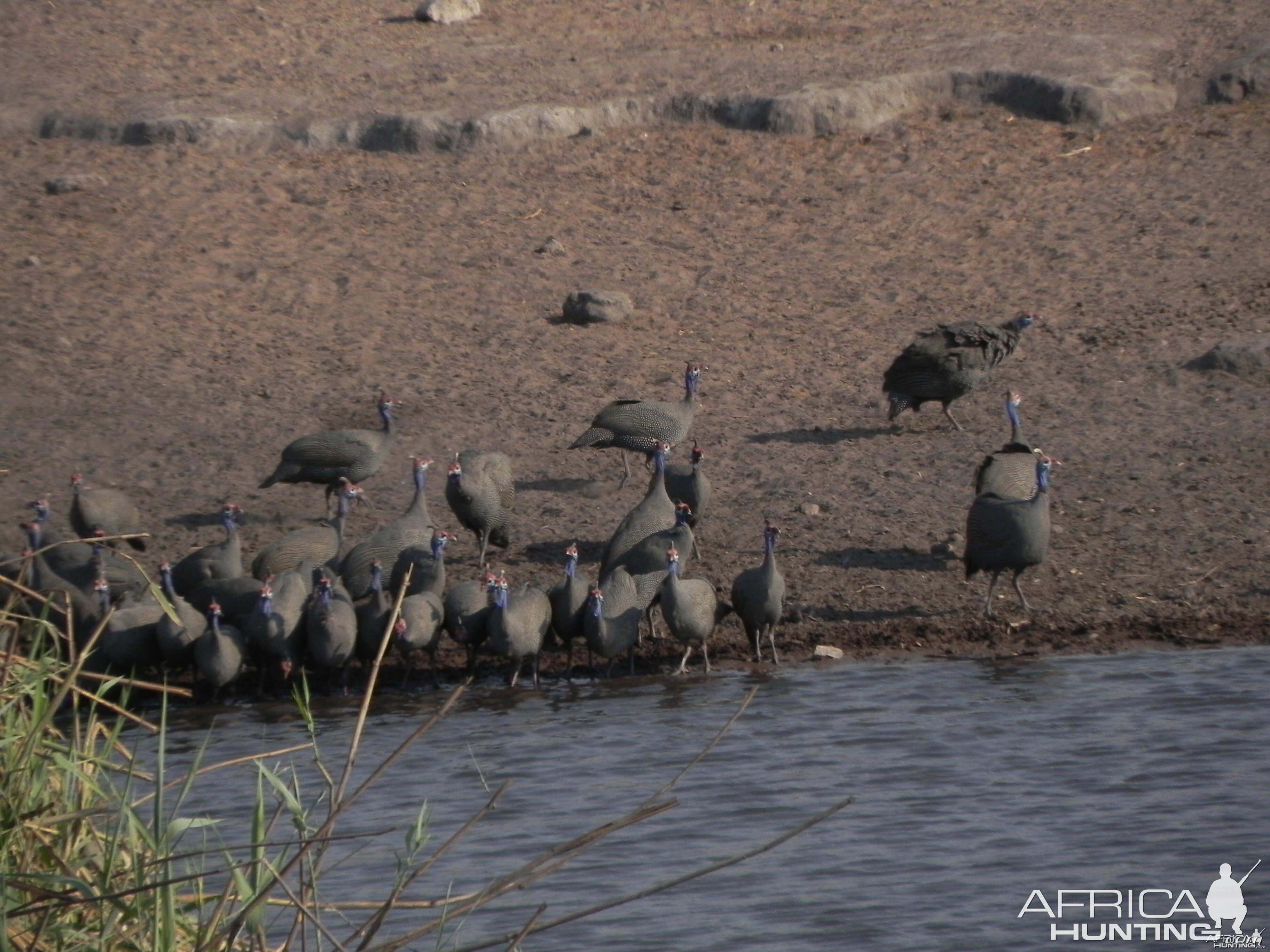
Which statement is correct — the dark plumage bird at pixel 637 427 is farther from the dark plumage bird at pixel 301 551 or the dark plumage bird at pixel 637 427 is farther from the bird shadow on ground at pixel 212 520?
the bird shadow on ground at pixel 212 520

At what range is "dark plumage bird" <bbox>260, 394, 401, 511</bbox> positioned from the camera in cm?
937

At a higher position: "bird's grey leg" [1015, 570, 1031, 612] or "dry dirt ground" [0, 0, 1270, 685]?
"dry dirt ground" [0, 0, 1270, 685]

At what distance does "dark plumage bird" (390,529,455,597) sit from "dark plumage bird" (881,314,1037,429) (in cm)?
275

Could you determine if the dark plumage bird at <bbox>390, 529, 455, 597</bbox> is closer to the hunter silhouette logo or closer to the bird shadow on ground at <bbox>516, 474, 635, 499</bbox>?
the bird shadow on ground at <bbox>516, 474, 635, 499</bbox>

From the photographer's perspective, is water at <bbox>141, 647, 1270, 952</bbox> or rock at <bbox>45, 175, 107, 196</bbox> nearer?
water at <bbox>141, 647, 1270, 952</bbox>

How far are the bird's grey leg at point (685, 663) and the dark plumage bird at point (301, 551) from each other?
1.73 meters

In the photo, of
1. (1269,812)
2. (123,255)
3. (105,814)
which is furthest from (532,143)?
(105,814)

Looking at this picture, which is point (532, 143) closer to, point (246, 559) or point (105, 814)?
point (246, 559)

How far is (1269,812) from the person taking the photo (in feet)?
20.9

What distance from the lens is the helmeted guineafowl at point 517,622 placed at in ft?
25.3

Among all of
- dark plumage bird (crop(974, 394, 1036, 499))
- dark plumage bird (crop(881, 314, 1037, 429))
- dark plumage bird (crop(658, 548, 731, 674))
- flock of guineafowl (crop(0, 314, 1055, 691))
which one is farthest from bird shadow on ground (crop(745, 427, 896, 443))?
dark plumage bird (crop(658, 548, 731, 674))

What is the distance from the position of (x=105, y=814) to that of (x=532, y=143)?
32.6 ft

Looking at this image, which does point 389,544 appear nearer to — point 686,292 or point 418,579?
point 418,579

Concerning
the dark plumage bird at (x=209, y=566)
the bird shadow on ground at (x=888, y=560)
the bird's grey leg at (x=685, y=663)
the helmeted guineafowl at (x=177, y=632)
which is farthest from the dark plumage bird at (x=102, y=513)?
the bird shadow on ground at (x=888, y=560)
